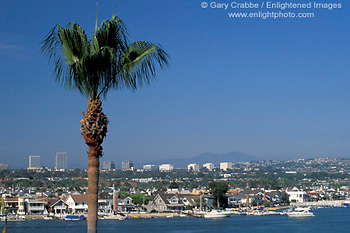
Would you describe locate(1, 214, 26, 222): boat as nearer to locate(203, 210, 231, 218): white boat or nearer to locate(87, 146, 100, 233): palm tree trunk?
locate(203, 210, 231, 218): white boat

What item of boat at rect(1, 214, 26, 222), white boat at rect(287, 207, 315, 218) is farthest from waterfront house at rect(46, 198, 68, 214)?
white boat at rect(287, 207, 315, 218)

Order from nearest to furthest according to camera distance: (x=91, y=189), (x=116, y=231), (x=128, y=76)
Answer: (x=91, y=189)
(x=128, y=76)
(x=116, y=231)

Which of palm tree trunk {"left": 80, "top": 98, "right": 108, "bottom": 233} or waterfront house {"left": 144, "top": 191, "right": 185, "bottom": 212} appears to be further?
waterfront house {"left": 144, "top": 191, "right": 185, "bottom": 212}

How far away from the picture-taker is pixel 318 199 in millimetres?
148750

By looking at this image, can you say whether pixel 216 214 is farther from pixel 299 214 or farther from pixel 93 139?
pixel 93 139

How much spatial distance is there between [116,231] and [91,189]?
182ft

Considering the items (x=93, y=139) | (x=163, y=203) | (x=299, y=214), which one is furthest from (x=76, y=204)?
(x=93, y=139)

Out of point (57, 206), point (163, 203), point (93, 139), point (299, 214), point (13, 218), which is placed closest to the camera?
point (93, 139)

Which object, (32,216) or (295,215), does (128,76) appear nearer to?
(32,216)

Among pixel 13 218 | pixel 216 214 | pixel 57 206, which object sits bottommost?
pixel 216 214

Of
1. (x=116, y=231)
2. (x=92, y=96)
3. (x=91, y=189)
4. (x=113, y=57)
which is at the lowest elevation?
(x=116, y=231)

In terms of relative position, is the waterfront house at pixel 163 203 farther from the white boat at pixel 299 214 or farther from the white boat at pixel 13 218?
the white boat at pixel 13 218

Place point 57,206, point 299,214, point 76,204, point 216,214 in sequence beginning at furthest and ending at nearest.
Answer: point 299,214, point 76,204, point 57,206, point 216,214

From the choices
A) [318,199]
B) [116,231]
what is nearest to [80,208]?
[116,231]
